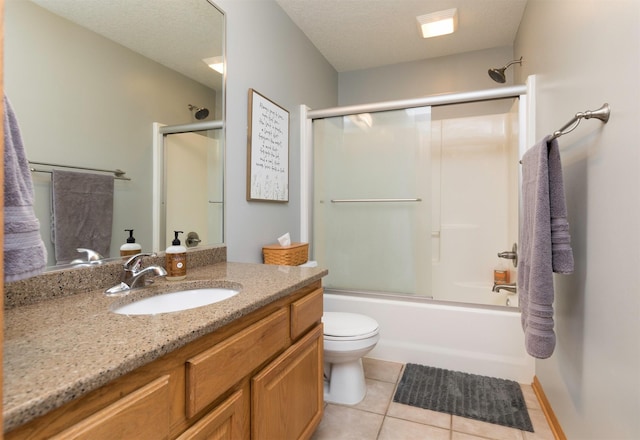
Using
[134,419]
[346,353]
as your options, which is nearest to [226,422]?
[134,419]

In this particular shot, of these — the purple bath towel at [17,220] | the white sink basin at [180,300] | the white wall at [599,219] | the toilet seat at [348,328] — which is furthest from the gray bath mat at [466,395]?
the purple bath towel at [17,220]

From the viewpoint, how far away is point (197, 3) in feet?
5.04

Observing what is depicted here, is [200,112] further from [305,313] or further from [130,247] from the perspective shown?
[305,313]

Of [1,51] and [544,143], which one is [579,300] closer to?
[544,143]

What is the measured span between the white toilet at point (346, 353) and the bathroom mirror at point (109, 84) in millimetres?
843

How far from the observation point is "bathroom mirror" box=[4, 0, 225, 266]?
943 mm

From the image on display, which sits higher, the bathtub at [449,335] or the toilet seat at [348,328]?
the toilet seat at [348,328]

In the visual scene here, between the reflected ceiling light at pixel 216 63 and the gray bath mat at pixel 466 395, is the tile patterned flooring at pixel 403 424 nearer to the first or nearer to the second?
the gray bath mat at pixel 466 395

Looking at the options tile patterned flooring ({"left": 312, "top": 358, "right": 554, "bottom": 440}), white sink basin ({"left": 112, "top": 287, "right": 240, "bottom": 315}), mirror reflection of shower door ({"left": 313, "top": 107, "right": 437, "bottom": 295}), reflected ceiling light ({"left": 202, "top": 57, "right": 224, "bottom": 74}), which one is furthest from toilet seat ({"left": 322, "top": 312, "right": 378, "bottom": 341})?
reflected ceiling light ({"left": 202, "top": 57, "right": 224, "bottom": 74})

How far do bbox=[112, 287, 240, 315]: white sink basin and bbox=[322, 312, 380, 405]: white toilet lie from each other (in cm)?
72

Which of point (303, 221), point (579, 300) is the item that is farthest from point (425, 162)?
point (579, 300)

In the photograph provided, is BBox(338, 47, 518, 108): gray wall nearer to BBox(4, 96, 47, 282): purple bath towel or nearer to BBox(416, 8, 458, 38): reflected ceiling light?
BBox(416, 8, 458, 38): reflected ceiling light

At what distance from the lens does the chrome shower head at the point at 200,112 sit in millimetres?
1523

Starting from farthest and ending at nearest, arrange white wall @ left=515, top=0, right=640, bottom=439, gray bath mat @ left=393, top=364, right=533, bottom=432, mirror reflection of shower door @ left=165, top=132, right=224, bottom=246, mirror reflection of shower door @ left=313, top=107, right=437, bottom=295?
mirror reflection of shower door @ left=313, top=107, right=437, bottom=295 < gray bath mat @ left=393, top=364, right=533, bottom=432 < mirror reflection of shower door @ left=165, top=132, right=224, bottom=246 < white wall @ left=515, top=0, right=640, bottom=439
